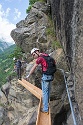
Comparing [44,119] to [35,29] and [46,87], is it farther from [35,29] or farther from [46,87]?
[35,29]

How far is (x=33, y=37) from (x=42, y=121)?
19038 mm

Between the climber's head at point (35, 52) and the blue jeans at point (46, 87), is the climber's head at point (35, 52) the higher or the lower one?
the higher one

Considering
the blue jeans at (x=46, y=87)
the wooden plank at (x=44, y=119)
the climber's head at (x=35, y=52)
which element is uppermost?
the climber's head at (x=35, y=52)

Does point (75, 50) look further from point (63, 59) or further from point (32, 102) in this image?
point (32, 102)

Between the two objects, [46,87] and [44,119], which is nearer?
[44,119]

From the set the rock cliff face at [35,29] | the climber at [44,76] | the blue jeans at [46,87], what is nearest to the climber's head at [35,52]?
the climber at [44,76]

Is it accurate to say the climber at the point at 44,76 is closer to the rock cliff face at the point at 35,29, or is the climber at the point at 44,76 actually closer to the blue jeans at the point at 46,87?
the blue jeans at the point at 46,87

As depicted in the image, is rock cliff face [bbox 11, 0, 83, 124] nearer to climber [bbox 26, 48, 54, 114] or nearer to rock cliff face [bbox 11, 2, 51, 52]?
rock cliff face [bbox 11, 2, 51, 52]

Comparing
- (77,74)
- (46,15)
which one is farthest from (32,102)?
(77,74)

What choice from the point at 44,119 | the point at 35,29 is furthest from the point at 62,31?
the point at 35,29

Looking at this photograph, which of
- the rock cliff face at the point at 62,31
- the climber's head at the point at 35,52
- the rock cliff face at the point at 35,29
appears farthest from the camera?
the rock cliff face at the point at 35,29

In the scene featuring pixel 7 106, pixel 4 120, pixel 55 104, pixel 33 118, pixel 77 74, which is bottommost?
pixel 4 120

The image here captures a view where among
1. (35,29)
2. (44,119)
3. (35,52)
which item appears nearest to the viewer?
(44,119)

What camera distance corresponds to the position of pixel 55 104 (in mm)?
14250
